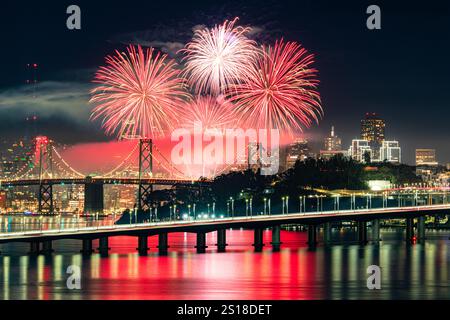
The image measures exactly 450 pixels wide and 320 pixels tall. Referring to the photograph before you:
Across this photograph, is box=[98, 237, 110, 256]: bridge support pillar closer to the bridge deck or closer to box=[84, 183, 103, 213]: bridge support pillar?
the bridge deck


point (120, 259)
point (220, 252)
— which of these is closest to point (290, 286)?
point (120, 259)

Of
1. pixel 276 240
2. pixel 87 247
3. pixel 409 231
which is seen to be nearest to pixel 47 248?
pixel 87 247

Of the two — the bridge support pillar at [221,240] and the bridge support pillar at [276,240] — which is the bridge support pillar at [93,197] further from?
the bridge support pillar at [221,240]

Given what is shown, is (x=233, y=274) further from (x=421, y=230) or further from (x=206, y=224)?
(x=421, y=230)
